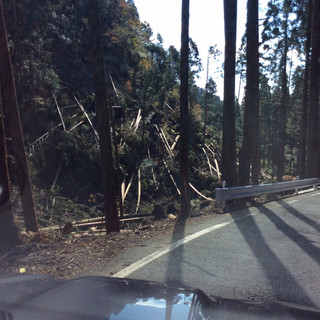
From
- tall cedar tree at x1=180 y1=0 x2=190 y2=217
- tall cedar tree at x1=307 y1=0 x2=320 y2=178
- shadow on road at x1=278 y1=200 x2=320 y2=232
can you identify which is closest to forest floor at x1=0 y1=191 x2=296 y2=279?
shadow on road at x1=278 y1=200 x2=320 y2=232

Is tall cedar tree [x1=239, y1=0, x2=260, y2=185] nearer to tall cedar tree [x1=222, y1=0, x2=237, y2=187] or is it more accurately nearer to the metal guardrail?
tall cedar tree [x1=222, y1=0, x2=237, y2=187]

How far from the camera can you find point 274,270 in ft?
16.8

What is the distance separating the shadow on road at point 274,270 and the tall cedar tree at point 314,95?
14.9 metres

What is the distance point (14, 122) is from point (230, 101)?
23.4 ft

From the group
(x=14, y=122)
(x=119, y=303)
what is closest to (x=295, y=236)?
(x=119, y=303)

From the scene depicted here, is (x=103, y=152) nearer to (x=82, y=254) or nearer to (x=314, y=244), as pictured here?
(x=82, y=254)

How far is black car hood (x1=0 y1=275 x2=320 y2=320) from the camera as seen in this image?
2461 mm


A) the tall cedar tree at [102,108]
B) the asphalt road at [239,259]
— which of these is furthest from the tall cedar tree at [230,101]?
the tall cedar tree at [102,108]

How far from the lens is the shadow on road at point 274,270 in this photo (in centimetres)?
424

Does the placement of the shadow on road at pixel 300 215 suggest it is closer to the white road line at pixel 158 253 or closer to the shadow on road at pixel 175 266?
the white road line at pixel 158 253

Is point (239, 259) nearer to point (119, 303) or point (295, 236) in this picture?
point (295, 236)

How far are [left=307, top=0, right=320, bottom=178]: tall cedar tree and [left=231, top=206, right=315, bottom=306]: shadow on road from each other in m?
14.9

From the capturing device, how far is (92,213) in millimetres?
14328

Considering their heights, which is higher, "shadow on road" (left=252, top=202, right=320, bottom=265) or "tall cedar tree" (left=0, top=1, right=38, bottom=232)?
"tall cedar tree" (left=0, top=1, right=38, bottom=232)
